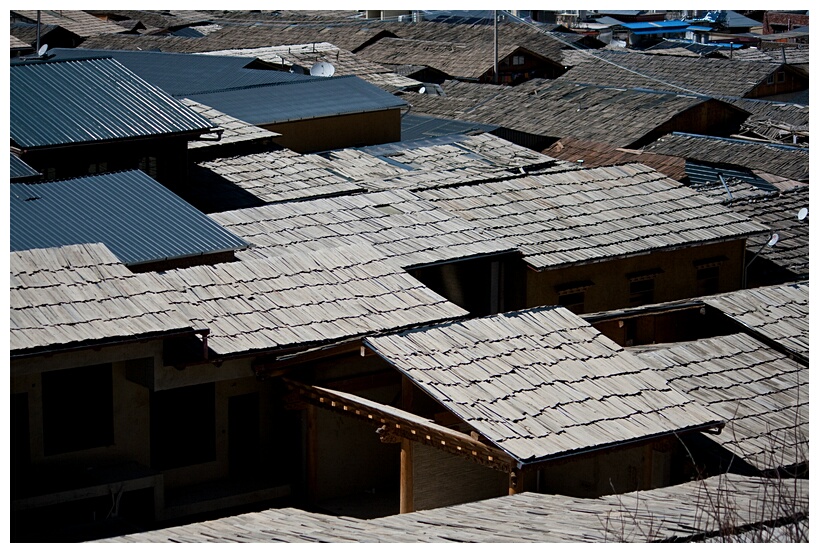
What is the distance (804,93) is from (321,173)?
3321 cm

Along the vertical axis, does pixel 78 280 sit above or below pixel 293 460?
above

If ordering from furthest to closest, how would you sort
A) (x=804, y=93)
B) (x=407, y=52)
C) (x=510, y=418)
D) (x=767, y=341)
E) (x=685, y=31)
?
(x=685, y=31) → (x=407, y=52) → (x=804, y=93) → (x=767, y=341) → (x=510, y=418)

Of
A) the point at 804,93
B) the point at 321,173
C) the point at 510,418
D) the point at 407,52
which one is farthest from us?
the point at 407,52

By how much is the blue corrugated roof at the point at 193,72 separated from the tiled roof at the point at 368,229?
11.5m

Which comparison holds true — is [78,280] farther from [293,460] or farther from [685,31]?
[685,31]

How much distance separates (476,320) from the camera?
64.1 feet

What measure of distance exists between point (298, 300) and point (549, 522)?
6.70 meters

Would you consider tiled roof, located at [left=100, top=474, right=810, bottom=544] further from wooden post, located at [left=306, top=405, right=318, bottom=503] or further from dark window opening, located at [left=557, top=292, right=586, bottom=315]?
dark window opening, located at [left=557, top=292, right=586, bottom=315]

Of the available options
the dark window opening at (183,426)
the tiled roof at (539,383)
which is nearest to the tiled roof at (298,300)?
the tiled roof at (539,383)

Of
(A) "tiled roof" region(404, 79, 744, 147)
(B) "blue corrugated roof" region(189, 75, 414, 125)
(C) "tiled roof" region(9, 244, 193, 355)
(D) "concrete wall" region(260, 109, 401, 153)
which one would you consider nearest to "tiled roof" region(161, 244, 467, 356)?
(C) "tiled roof" region(9, 244, 193, 355)

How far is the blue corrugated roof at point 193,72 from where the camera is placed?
3797 cm

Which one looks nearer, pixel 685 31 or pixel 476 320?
pixel 476 320

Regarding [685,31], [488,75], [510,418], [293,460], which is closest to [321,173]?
[293,460]

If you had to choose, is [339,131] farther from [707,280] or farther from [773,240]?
[773,240]
